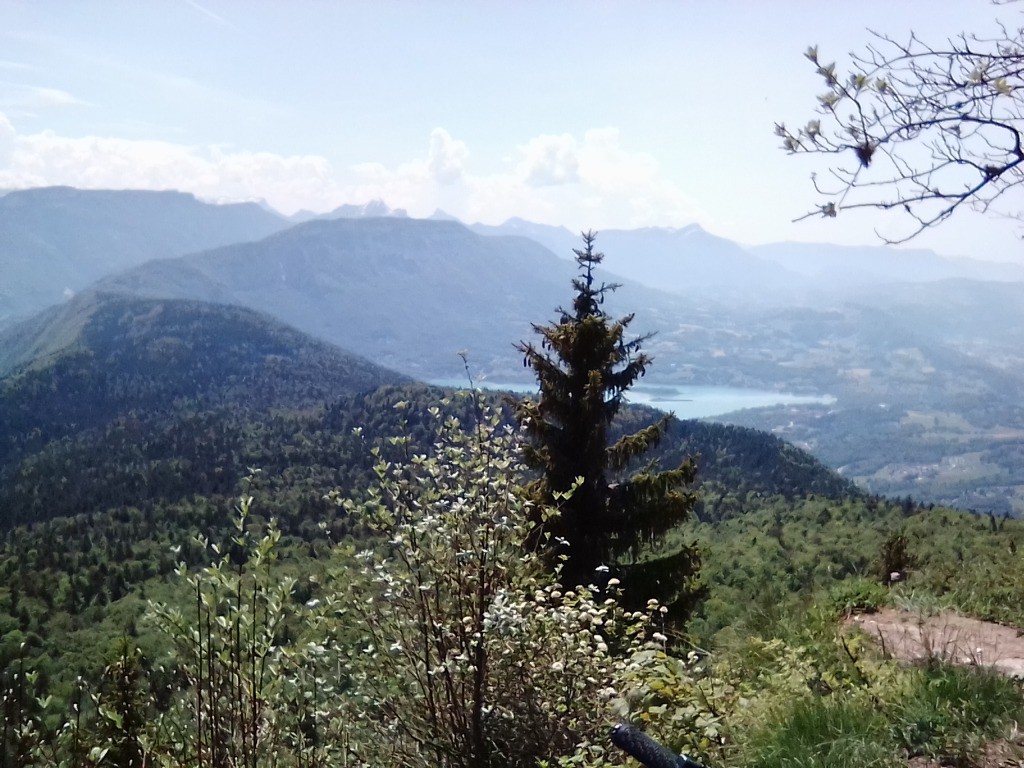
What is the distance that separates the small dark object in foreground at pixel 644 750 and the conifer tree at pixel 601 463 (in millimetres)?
6698

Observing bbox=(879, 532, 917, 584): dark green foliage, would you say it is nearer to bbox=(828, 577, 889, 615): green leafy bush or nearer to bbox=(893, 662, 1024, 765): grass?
bbox=(828, 577, 889, 615): green leafy bush

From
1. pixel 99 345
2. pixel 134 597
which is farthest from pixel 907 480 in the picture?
pixel 99 345

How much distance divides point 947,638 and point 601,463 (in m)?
5.52

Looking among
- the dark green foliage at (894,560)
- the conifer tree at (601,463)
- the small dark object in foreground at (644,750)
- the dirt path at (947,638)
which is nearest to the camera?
the small dark object in foreground at (644,750)

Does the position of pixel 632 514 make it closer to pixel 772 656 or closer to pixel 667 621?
pixel 667 621

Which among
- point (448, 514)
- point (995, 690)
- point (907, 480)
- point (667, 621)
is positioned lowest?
point (907, 480)

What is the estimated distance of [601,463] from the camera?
930cm

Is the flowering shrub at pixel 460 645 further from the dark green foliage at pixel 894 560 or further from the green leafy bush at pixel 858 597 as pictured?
the dark green foliage at pixel 894 560

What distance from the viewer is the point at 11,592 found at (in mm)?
53625

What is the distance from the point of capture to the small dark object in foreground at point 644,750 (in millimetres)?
2064

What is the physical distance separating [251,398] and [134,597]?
106 meters

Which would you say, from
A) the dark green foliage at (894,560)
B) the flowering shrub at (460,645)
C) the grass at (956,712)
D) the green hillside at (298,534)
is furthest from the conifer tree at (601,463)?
the grass at (956,712)

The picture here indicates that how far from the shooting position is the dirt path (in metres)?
3.48

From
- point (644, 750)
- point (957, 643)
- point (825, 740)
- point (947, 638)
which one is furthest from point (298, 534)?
point (644, 750)
